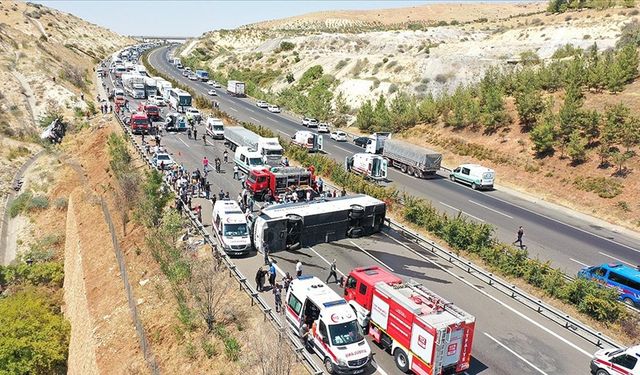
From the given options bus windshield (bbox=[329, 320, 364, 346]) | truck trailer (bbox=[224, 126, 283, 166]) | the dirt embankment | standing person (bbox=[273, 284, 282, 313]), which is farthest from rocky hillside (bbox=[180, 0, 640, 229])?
the dirt embankment

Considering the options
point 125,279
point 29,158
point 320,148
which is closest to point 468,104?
point 320,148

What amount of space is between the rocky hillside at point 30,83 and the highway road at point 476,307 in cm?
4239

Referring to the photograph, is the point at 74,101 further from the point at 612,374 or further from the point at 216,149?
the point at 612,374

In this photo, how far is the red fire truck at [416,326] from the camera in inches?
661

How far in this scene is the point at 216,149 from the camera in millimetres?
55312

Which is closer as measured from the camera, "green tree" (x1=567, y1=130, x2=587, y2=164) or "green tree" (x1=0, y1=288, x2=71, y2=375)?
"green tree" (x1=0, y1=288, x2=71, y2=375)

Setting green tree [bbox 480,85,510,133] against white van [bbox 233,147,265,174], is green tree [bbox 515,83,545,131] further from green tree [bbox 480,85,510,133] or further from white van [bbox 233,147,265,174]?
white van [bbox 233,147,265,174]

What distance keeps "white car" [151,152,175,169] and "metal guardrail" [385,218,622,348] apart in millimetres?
22077

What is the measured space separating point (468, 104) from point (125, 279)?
44.9 m

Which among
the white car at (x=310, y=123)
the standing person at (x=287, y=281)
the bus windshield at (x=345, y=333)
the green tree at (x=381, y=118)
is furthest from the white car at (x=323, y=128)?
the bus windshield at (x=345, y=333)

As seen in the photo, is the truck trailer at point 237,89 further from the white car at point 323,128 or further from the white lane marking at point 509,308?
the white lane marking at point 509,308

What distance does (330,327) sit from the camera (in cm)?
1795

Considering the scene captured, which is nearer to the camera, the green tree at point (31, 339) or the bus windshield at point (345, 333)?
the bus windshield at point (345, 333)

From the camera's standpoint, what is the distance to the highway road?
62.8 feet
